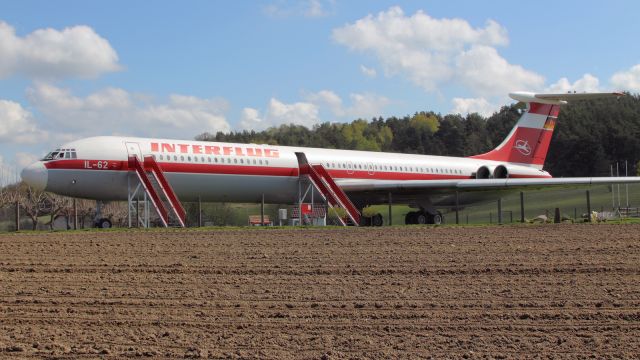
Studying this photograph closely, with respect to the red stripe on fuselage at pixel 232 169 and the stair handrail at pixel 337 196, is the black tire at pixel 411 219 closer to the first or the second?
the red stripe on fuselage at pixel 232 169

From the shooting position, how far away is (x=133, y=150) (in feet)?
88.9

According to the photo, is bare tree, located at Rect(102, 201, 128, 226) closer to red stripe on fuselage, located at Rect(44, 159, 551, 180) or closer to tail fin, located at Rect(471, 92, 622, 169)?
red stripe on fuselage, located at Rect(44, 159, 551, 180)

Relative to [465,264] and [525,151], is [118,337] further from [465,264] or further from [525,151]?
[525,151]

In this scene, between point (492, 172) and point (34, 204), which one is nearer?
point (492, 172)

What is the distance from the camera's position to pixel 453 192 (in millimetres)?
34562

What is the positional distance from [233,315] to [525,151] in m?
34.9

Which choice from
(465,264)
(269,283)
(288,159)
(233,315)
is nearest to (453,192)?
(288,159)

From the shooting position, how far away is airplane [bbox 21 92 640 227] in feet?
86.2

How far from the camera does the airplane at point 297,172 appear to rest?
1034 inches

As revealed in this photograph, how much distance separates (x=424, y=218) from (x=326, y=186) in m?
6.89

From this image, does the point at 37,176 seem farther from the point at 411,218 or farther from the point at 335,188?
the point at 411,218

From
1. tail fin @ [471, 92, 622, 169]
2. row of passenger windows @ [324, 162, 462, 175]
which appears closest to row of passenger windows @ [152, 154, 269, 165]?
row of passenger windows @ [324, 162, 462, 175]

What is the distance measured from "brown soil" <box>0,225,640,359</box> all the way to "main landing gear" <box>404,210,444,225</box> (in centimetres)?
1840

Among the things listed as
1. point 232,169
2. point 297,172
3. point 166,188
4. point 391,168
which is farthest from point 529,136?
point 166,188
